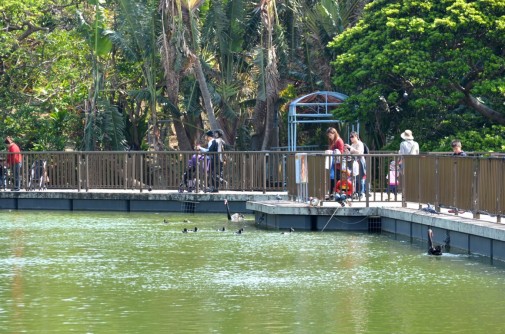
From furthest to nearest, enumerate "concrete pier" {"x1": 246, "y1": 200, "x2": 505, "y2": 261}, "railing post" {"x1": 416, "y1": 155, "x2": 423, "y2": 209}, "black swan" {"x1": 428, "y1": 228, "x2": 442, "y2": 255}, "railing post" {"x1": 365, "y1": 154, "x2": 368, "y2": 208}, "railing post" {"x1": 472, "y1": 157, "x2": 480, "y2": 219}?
"railing post" {"x1": 365, "y1": 154, "x2": 368, "y2": 208}
"railing post" {"x1": 416, "y1": 155, "x2": 423, "y2": 209}
"railing post" {"x1": 472, "y1": 157, "x2": 480, "y2": 219}
"black swan" {"x1": 428, "y1": 228, "x2": 442, "y2": 255}
"concrete pier" {"x1": 246, "y1": 200, "x2": 505, "y2": 261}

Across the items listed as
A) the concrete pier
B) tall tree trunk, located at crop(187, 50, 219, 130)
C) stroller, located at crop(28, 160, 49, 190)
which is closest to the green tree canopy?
tall tree trunk, located at crop(187, 50, 219, 130)

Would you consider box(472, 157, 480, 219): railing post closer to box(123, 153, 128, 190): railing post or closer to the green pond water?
the green pond water

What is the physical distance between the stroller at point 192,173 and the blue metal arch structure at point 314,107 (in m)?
5.18

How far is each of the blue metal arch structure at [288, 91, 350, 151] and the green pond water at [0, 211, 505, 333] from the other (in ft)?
38.7

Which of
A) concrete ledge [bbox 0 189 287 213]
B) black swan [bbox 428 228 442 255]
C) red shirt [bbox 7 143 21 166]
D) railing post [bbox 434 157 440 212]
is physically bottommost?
black swan [bbox 428 228 442 255]

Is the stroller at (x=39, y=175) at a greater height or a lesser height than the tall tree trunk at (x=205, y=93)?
lesser

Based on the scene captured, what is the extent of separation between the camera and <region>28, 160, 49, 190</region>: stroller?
110ft

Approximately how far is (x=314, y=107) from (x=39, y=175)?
932 cm

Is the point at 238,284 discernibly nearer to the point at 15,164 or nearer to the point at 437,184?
the point at 437,184

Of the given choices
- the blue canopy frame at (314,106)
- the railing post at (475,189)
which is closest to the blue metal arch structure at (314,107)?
the blue canopy frame at (314,106)

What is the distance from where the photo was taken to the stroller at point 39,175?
3359 centimetres

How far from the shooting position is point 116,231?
26.0 metres

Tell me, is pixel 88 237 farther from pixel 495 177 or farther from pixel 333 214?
pixel 495 177

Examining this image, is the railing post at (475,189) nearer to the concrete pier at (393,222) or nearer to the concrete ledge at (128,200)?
the concrete pier at (393,222)
